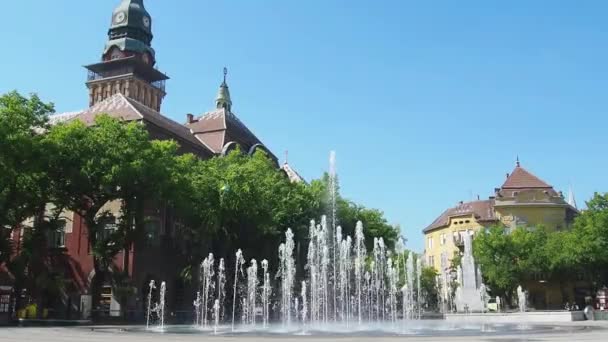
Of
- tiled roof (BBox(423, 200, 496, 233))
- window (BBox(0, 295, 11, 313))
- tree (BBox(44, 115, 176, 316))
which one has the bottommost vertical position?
window (BBox(0, 295, 11, 313))

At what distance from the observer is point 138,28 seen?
77875mm

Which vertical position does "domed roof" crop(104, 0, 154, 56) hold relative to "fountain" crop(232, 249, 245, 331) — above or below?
above

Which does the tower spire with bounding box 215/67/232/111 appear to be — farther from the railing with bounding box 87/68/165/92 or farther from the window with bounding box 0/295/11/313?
the window with bounding box 0/295/11/313

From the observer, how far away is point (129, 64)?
2906 inches

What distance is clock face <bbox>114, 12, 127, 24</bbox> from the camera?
7781cm

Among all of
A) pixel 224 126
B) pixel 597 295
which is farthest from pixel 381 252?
pixel 597 295

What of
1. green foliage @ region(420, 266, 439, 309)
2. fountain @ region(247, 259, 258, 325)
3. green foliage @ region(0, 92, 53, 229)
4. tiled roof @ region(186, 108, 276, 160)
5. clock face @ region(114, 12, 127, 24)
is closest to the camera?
green foliage @ region(0, 92, 53, 229)


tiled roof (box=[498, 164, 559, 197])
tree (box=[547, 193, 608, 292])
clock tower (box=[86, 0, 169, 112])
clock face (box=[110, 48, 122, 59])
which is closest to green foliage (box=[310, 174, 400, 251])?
tree (box=[547, 193, 608, 292])

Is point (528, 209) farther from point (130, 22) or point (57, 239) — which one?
point (130, 22)

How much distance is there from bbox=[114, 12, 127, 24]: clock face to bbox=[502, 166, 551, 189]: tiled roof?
165 feet

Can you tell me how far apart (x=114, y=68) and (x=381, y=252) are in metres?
44.6

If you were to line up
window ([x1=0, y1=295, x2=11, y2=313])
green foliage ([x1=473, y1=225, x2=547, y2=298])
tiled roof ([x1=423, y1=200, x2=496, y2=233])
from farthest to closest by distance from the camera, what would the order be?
1. tiled roof ([x1=423, y1=200, x2=496, y2=233])
2. green foliage ([x1=473, y1=225, x2=547, y2=298])
3. window ([x1=0, y1=295, x2=11, y2=313])

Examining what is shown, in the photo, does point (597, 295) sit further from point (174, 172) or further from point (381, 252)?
point (174, 172)

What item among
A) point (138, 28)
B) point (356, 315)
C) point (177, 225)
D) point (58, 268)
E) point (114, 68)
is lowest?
point (356, 315)
